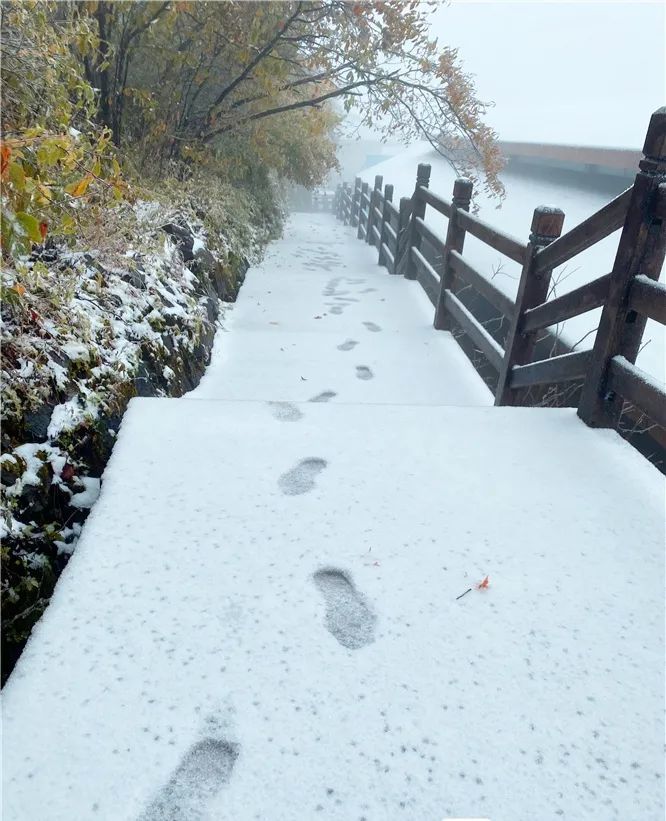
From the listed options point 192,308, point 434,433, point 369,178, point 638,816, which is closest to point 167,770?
point 638,816

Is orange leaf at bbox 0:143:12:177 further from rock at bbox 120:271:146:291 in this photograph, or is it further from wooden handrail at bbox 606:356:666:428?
wooden handrail at bbox 606:356:666:428

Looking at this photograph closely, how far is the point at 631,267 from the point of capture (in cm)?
193

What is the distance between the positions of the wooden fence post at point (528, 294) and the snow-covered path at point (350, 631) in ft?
2.40

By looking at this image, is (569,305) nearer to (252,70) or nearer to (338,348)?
(338,348)

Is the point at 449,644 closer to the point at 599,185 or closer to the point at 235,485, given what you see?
the point at 235,485

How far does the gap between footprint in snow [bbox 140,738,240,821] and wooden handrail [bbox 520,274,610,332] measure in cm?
183

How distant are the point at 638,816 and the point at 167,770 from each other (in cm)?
80

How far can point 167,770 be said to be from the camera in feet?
3.34

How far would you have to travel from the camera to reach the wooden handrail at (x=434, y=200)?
4398 millimetres

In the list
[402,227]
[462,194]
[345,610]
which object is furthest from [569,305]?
[402,227]

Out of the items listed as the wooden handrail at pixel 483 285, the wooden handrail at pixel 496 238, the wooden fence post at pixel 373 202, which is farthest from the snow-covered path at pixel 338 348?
the wooden fence post at pixel 373 202

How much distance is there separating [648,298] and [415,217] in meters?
4.18

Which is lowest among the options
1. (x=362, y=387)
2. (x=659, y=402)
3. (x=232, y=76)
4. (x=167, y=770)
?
(x=362, y=387)

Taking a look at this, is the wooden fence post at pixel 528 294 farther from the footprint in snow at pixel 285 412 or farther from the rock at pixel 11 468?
the rock at pixel 11 468
